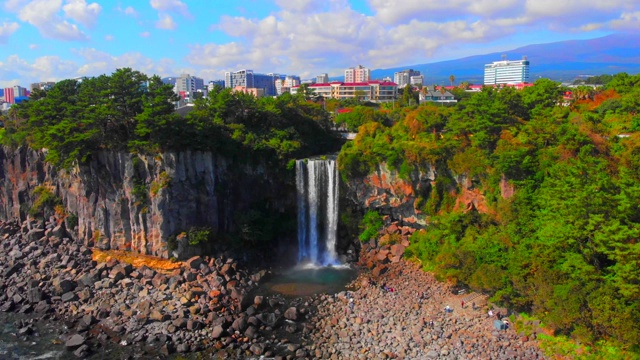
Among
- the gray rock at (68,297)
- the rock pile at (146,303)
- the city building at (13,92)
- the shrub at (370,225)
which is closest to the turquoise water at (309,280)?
the rock pile at (146,303)

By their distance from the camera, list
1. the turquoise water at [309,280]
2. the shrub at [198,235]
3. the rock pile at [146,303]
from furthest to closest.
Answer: the shrub at [198,235]
the turquoise water at [309,280]
the rock pile at [146,303]

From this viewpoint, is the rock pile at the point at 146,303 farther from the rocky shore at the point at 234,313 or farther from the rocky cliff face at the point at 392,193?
the rocky cliff face at the point at 392,193

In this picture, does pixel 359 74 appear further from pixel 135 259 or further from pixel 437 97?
pixel 135 259

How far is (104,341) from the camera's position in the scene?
2262 centimetres

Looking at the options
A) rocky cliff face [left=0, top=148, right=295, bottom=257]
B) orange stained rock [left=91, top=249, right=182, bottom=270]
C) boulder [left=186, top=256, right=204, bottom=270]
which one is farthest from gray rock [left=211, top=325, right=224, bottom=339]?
rocky cliff face [left=0, top=148, right=295, bottom=257]

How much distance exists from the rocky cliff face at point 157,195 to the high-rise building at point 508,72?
4873 inches

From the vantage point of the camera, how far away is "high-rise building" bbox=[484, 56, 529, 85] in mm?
141250

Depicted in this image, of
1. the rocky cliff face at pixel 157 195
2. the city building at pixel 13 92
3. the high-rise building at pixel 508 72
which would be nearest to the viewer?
the rocky cliff face at pixel 157 195

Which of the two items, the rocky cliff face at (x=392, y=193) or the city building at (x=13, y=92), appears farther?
the city building at (x=13, y=92)

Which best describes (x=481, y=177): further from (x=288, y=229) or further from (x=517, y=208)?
(x=288, y=229)

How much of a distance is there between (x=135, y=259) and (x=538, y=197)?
2454 cm

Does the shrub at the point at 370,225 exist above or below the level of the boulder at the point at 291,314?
above

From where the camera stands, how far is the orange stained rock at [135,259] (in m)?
29.4

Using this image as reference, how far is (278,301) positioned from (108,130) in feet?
54.4
